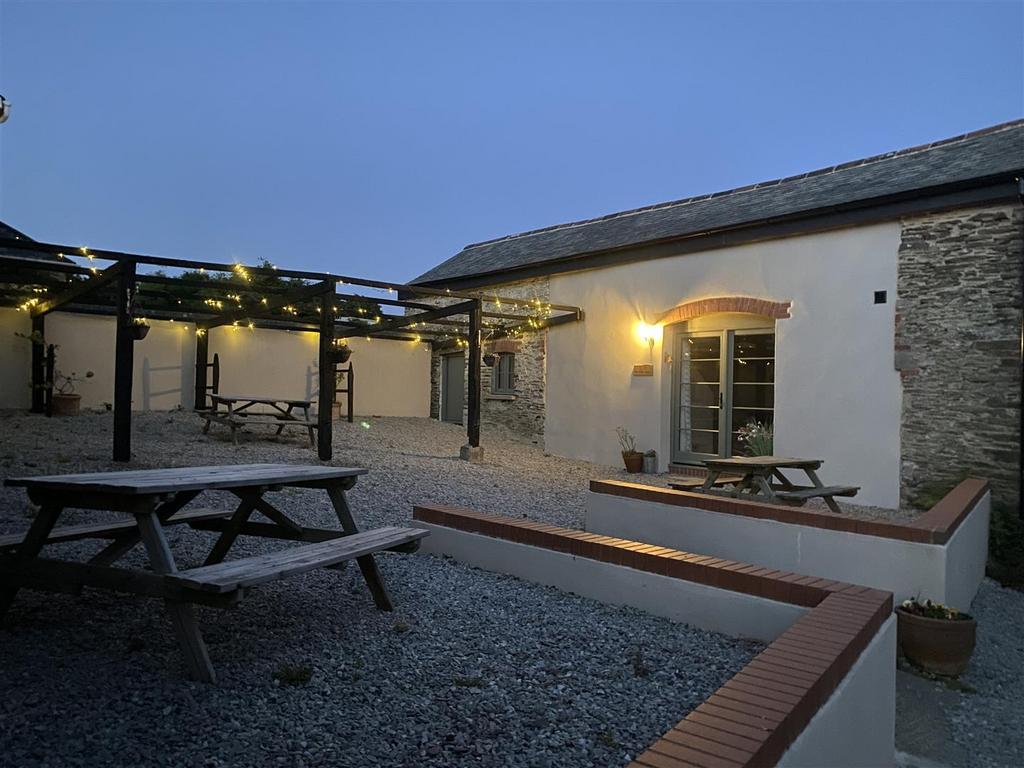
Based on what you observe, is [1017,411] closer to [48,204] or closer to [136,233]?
[136,233]

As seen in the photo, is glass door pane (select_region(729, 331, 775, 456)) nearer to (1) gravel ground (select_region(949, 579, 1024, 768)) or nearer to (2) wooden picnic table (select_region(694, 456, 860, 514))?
(2) wooden picnic table (select_region(694, 456, 860, 514))

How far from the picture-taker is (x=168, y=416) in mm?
11711

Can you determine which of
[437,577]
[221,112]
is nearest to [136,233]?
[221,112]

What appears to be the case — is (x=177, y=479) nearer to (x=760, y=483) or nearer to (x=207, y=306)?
(x=760, y=483)

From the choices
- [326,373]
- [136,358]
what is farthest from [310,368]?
[326,373]

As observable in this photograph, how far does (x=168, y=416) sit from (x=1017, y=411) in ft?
39.1

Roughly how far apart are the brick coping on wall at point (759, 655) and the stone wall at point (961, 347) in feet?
15.9

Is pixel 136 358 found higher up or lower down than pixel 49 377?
higher up

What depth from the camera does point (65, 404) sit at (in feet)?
35.9

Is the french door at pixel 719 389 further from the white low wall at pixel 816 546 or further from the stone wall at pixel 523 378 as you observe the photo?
the white low wall at pixel 816 546

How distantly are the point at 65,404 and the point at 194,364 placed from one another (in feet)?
8.28

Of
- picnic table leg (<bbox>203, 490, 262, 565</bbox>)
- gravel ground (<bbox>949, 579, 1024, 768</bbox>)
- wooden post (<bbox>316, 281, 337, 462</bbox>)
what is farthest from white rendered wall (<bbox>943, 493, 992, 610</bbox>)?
wooden post (<bbox>316, 281, 337, 462</bbox>)

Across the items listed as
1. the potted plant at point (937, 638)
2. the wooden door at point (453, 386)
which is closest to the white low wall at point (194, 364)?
the wooden door at point (453, 386)

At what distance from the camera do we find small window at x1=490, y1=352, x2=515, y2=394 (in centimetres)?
1280
